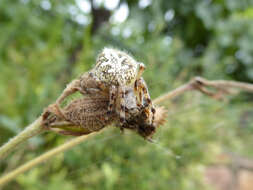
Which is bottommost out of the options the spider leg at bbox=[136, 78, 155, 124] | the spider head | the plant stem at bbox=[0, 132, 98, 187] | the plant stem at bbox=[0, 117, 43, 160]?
the plant stem at bbox=[0, 132, 98, 187]

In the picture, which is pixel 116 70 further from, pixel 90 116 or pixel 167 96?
pixel 167 96

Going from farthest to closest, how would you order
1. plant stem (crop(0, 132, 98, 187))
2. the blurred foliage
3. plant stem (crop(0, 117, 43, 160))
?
the blurred foliage
plant stem (crop(0, 132, 98, 187))
plant stem (crop(0, 117, 43, 160))

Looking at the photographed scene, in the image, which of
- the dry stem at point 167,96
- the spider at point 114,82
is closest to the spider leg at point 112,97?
the spider at point 114,82

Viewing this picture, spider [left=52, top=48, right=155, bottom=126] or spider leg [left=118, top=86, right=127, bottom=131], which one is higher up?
spider [left=52, top=48, right=155, bottom=126]

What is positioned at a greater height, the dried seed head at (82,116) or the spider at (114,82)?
the spider at (114,82)

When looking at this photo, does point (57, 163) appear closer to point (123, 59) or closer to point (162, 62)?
point (123, 59)

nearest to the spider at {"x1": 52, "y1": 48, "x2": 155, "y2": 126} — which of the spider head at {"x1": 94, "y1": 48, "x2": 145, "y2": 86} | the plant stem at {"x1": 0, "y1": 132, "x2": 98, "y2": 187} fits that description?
the spider head at {"x1": 94, "y1": 48, "x2": 145, "y2": 86}

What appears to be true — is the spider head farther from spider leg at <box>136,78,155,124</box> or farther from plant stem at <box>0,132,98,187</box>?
plant stem at <box>0,132,98,187</box>

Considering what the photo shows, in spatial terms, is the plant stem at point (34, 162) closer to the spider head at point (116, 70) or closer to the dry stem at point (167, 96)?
the dry stem at point (167, 96)
